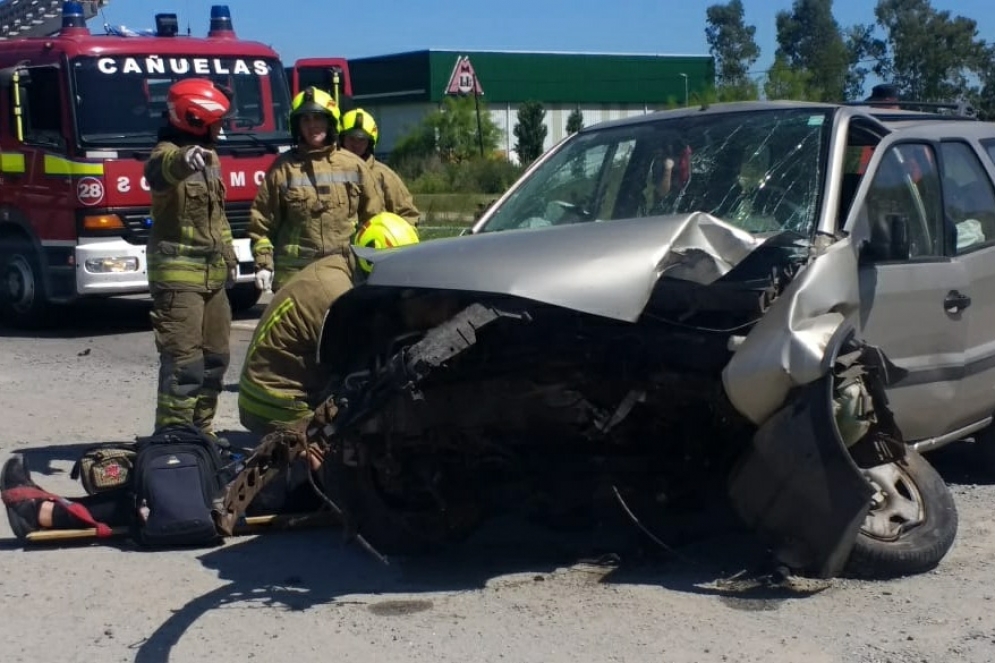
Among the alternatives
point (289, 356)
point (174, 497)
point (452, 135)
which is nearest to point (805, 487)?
point (289, 356)

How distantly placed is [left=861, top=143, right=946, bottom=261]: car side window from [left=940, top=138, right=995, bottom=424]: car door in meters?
0.09

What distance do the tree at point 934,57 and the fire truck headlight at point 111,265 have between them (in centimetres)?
2120

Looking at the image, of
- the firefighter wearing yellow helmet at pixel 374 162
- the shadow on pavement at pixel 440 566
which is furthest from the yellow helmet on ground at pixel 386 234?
the firefighter wearing yellow helmet at pixel 374 162

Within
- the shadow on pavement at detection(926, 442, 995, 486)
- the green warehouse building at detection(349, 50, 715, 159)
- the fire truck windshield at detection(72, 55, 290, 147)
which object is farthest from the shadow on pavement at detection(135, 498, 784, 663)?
the green warehouse building at detection(349, 50, 715, 159)

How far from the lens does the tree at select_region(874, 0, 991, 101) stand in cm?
3228

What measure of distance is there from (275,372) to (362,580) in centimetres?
96

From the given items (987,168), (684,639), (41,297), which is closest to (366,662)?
(684,639)

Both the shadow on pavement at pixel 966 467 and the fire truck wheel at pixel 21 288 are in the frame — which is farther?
the fire truck wheel at pixel 21 288

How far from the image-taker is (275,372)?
5.66 metres

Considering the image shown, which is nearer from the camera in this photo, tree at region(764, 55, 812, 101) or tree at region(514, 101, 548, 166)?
tree at region(764, 55, 812, 101)

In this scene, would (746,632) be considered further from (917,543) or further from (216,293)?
(216,293)

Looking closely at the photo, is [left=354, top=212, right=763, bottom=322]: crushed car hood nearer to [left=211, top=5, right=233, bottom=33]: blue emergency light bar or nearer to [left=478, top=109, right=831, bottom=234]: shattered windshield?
[left=478, top=109, right=831, bottom=234]: shattered windshield

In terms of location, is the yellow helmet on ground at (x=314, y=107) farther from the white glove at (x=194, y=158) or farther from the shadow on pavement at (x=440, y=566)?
the shadow on pavement at (x=440, y=566)

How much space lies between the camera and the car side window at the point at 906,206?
17.9ft
